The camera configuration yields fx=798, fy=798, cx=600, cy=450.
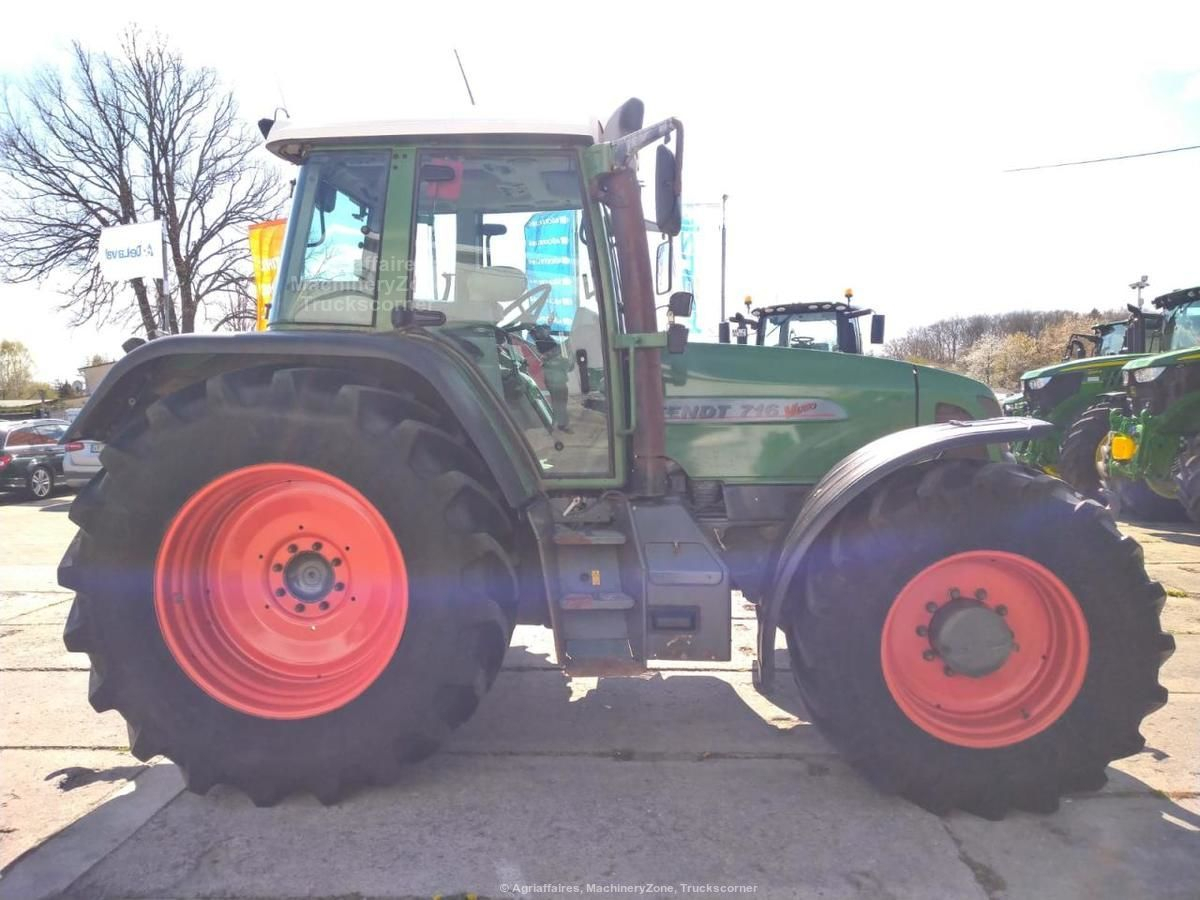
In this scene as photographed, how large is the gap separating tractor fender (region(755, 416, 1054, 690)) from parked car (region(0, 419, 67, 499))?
14.5 meters

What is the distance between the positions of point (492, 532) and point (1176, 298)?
1031cm

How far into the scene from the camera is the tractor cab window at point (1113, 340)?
1235 cm

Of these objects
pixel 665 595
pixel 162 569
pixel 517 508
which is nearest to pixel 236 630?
pixel 162 569

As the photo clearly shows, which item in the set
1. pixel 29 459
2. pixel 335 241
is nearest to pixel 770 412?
pixel 335 241

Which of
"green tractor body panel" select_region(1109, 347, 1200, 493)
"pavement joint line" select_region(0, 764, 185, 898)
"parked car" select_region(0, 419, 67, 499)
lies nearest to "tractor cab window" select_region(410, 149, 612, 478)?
"pavement joint line" select_region(0, 764, 185, 898)

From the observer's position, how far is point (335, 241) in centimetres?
306

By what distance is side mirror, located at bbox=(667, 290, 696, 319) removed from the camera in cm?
312

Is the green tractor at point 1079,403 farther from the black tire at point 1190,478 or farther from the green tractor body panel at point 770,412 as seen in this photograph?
the green tractor body panel at point 770,412

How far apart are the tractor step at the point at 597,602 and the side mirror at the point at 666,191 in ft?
4.31

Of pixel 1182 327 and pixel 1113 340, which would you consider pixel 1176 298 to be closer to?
pixel 1182 327

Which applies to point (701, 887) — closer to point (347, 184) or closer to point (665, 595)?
point (665, 595)

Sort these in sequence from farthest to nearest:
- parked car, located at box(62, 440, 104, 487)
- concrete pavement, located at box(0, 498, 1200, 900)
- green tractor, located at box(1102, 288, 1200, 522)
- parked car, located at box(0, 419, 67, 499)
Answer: parked car, located at box(0, 419, 67, 499), parked car, located at box(62, 440, 104, 487), green tractor, located at box(1102, 288, 1200, 522), concrete pavement, located at box(0, 498, 1200, 900)

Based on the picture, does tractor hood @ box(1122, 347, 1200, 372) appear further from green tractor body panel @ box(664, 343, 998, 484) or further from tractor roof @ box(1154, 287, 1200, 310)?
green tractor body panel @ box(664, 343, 998, 484)

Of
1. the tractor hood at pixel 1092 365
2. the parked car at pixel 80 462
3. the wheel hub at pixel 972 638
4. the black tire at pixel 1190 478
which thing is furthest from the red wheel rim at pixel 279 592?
the parked car at pixel 80 462
